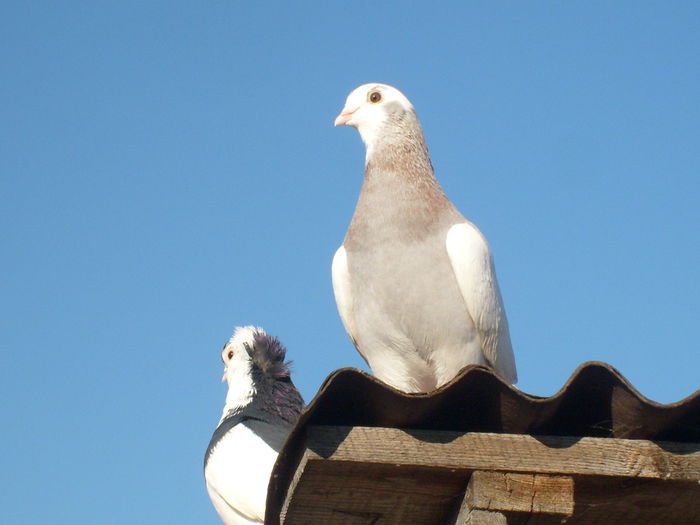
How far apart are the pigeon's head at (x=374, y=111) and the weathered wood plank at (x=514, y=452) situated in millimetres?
2818

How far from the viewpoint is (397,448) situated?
398 centimetres

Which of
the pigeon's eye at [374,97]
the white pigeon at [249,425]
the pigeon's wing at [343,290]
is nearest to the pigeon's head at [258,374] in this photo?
the white pigeon at [249,425]

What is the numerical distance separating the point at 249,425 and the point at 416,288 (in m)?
2.26

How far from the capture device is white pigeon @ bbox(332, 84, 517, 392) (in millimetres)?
5668

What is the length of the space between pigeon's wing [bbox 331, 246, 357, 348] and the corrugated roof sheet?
199 centimetres

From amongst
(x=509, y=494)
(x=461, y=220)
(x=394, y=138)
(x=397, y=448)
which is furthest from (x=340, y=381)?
(x=394, y=138)

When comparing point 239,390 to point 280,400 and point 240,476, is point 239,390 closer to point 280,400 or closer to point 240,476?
point 280,400

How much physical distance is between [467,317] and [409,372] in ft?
1.40

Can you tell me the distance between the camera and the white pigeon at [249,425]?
6.93 metres

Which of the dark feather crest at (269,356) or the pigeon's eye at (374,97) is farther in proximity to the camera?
the dark feather crest at (269,356)

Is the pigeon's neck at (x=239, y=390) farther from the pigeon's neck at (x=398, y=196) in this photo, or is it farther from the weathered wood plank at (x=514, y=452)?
the weathered wood plank at (x=514, y=452)

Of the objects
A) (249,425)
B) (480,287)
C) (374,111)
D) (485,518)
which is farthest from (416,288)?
(249,425)

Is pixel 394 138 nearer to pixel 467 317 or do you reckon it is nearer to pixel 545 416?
pixel 467 317

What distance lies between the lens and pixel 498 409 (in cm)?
405
